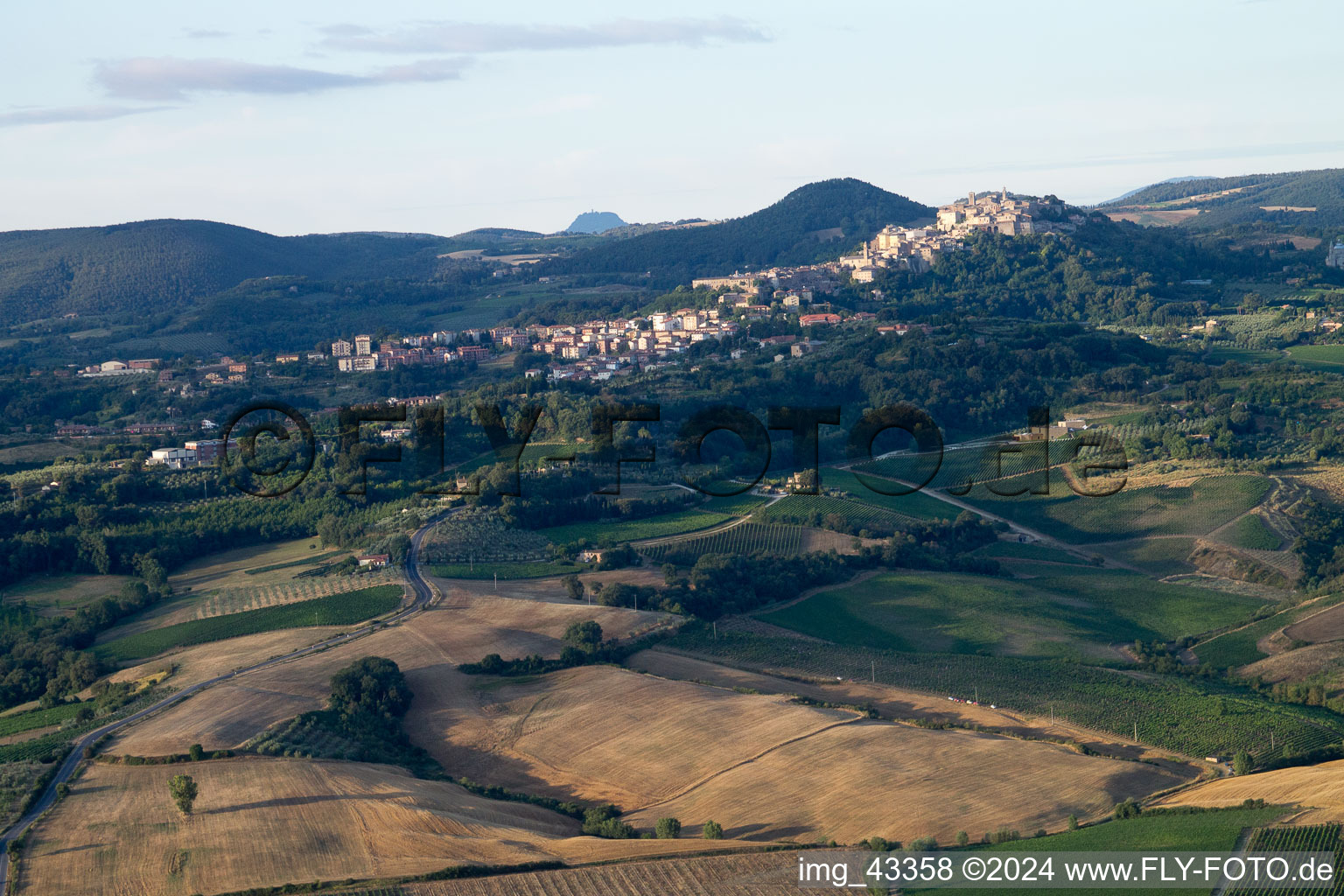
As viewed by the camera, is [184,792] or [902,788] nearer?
[184,792]

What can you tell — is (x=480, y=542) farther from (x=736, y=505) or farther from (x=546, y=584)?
(x=736, y=505)

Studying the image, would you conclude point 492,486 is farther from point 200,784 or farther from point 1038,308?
point 1038,308

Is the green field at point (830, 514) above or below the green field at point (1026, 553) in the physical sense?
above

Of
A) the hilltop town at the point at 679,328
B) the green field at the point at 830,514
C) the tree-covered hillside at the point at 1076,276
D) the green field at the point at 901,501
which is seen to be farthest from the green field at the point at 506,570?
the tree-covered hillside at the point at 1076,276

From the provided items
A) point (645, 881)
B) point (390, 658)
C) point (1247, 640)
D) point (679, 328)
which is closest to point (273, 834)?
point (645, 881)

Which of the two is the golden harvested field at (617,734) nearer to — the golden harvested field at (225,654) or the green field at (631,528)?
the golden harvested field at (225,654)
